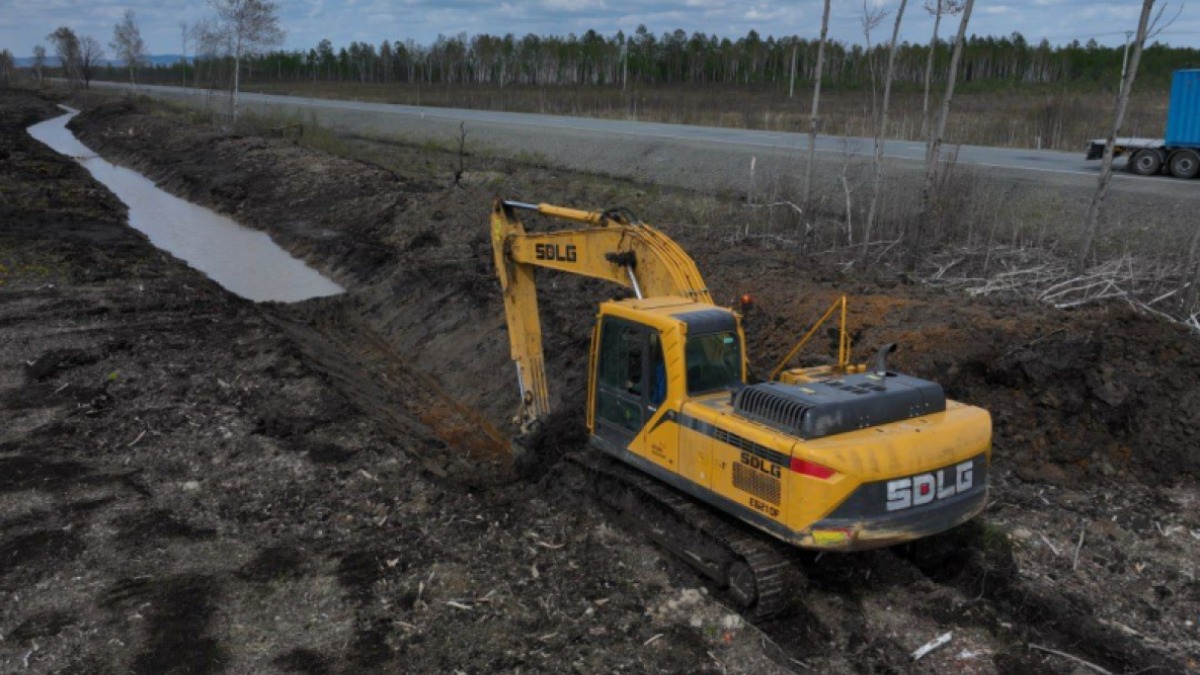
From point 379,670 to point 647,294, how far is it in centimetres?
448

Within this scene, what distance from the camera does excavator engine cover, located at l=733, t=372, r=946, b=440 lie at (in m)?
7.28

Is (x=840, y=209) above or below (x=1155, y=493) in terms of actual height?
above

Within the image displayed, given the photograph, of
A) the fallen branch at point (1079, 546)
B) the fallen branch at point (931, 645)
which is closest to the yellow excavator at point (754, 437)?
the fallen branch at point (931, 645)

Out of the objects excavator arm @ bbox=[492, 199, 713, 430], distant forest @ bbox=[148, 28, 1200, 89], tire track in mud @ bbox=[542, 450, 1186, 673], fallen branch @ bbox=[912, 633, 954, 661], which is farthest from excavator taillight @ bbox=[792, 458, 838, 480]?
distant forest @ bbox=[148, 28, 1200, 89]

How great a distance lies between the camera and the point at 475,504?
10.0 meters

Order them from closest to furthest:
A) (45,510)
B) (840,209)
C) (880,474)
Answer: (880,474)
(45,510)
(840,209)

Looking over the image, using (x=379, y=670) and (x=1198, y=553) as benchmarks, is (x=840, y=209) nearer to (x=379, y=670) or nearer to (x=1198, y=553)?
(x=1198, y=553)

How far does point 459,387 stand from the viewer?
51.5 feet

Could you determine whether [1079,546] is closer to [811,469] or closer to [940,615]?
[940,615]

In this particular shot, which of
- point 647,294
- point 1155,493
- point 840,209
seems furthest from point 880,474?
point 840,209


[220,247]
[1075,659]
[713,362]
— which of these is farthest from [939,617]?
[220,247]

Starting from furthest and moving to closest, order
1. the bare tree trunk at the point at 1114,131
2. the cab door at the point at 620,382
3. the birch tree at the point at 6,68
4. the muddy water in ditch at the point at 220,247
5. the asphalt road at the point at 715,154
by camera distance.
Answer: the birch tree at the point at 6,68 → the muddy water in ditch at the point at 220,247 → the asphalt road at the point at 715,154 → the bare tree trunk at the point at 1114,131 → the cab door at the point at 620,382

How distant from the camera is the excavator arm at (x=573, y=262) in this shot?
9477mm

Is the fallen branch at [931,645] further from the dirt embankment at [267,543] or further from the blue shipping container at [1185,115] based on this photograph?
the blue shipping container at [1185,115]
